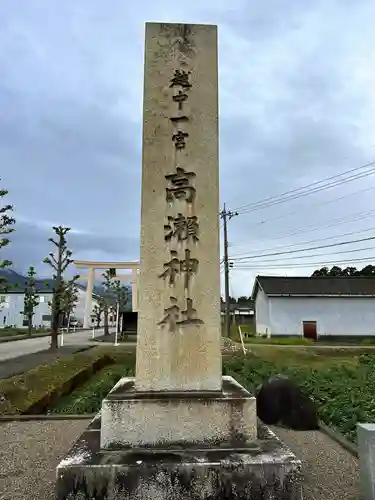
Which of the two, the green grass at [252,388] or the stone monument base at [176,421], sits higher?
the stone monument base at [176,421]

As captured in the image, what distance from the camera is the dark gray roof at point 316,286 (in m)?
29.4

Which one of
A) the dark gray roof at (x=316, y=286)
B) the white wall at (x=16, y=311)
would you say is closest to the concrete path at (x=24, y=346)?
the dark gray roof at (x=316, y=286)

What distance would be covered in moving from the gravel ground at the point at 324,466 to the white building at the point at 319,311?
78.3 ft

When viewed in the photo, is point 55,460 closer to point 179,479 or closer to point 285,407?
point 179,479

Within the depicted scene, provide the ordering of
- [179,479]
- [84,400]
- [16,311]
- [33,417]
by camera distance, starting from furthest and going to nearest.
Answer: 1. [16,311]
2. [84,400]
3. [33,417]
4. [179,479]

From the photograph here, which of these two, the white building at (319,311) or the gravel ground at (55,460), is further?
the white building at (319,311)

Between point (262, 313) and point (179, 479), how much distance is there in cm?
2857

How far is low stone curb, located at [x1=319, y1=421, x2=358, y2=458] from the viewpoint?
490 centimetres

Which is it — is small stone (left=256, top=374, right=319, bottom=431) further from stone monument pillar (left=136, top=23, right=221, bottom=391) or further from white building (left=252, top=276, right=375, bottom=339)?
white building (left=252, top=276, right=375, bottom=339)

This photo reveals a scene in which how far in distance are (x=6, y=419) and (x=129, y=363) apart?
7460 millimetres

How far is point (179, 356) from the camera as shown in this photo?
3.76 metres

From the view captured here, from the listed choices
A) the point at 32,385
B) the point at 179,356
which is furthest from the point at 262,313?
the point at 179,356

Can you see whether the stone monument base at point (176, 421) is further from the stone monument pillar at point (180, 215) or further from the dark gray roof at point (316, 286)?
the dark gray roof at point (316, 286)

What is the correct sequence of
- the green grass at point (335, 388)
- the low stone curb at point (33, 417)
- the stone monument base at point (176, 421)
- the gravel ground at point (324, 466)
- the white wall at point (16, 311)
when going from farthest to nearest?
1. the white wall at point (16, 311)
2. the low stone curb at point (33, 417)
3. the green grass at point (335, 388)
4. the gravel ground at point (324, 466)
5. the stone monument base at point (176, 421)
